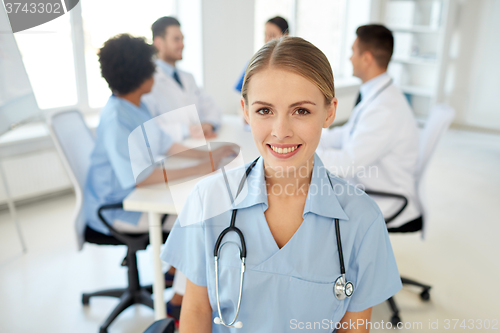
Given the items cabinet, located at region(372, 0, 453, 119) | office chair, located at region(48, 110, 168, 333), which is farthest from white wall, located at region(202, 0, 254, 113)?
cabinet, located at region(372, 0, 453, 119)

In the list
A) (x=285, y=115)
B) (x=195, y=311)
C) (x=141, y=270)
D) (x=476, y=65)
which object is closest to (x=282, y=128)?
(x=285, y=115)

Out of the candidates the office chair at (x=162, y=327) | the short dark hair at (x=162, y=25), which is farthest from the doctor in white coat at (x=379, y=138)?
the short dark hair at (x=162, y=25)

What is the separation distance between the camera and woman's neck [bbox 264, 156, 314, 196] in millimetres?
1036

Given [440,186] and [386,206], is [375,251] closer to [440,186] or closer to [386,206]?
[386,206]

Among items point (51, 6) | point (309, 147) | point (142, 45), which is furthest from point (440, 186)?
point (51, 6)

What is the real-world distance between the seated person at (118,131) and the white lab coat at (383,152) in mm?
811

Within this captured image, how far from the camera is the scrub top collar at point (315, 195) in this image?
979 millimetres

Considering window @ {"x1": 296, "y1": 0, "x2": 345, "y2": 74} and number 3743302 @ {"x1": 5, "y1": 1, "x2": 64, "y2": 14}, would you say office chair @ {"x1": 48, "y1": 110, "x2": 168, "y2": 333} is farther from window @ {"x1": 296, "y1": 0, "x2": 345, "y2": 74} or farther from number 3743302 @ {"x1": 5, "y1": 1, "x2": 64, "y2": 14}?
window @ {"x1": 296, "y1": 0, "x2": 345, "y2": 74}

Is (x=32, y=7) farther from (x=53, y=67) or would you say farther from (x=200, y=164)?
(x=53, y=67)

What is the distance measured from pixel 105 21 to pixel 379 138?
222cm

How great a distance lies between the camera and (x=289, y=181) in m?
1.04

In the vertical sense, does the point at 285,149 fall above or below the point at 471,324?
above

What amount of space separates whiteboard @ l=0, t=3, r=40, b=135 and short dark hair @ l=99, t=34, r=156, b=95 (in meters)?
0.71

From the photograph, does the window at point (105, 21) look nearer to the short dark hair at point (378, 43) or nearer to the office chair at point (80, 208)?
the office chair at point (80, 208)
